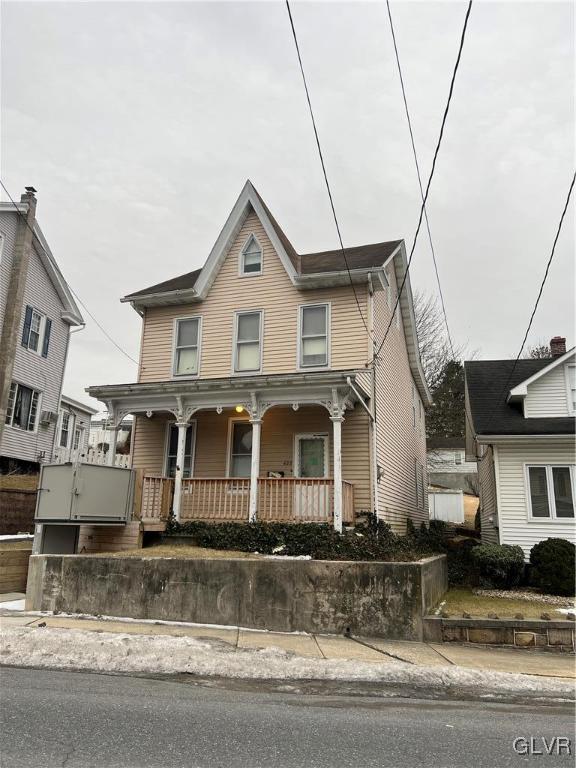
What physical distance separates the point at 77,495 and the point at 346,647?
6144 millimetres

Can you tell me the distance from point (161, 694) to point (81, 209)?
18.9 m

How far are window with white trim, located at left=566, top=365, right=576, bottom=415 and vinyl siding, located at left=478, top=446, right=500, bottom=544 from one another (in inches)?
92.1

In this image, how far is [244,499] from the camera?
40.4 feet

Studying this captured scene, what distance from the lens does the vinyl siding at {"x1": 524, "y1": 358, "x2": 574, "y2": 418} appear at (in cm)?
1398

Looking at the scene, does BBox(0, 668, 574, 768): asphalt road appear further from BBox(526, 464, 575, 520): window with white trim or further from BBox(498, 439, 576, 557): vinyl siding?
BBox(526, 464, 575, 520): window with white trim

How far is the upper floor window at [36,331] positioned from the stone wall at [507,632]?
60.3ft

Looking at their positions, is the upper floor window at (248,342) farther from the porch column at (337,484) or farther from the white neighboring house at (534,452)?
the white neighboring house at (534,452)

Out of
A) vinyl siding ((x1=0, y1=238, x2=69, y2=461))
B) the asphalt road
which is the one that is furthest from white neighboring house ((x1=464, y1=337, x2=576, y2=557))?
vinyl siding ((x1=0, y1=238, x2=69, y2=461))

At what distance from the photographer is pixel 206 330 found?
15.3m

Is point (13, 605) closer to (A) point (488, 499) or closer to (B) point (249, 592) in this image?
(B) point (249, 592)

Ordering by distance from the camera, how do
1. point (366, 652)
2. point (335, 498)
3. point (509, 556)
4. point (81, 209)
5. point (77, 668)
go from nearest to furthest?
point (77, 668), point (366, 652), point (335, 498), point (509, 556), point (81, 209)

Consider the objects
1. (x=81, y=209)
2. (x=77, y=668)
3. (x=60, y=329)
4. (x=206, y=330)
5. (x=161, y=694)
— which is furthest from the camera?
(x=60, y=329)

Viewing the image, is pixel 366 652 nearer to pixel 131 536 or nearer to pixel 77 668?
pixel 77 668

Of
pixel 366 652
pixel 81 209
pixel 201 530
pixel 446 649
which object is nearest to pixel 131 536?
pixel 201 530
